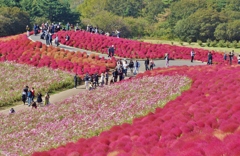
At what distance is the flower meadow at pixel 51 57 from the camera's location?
36.0 metres

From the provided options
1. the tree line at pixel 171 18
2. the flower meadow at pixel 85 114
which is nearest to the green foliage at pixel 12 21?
the tree line at pixel 171 18

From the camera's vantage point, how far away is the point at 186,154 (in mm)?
8922

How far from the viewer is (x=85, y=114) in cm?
2112

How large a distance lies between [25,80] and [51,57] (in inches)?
238

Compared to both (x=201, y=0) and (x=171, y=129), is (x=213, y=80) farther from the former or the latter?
(x=201, y=0)

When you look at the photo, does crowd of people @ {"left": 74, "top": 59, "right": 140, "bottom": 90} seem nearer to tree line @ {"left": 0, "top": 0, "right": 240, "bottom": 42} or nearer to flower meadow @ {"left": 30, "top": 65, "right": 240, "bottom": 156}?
flower meadow @ {"left": 30, "top": 65, "right": 240, "bottom": 156}

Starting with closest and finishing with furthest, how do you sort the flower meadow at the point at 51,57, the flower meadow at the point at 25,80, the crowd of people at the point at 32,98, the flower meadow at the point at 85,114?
1. the flower meadow at the point at 85,114
2. the crowd of people at the point at 32,98
3. the flower meadow at the point at 25,80
4. the flower meadow at the point at 51,57

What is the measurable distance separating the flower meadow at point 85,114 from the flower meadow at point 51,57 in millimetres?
8764

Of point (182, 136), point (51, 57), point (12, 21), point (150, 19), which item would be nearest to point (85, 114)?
point (182, 136)

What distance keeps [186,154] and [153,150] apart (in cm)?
125

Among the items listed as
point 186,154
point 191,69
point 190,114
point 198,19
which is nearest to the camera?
point 186,154

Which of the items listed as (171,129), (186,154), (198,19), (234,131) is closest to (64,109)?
(171,129)

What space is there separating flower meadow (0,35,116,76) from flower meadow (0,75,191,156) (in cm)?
876

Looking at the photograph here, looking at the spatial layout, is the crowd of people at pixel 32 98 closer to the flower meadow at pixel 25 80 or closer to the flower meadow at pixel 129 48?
the flower meadow at pixel 25 80
